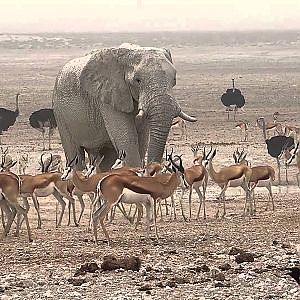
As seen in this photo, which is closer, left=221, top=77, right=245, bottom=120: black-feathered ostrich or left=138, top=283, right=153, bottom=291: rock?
left=138, top=283, right=153, bottom=291: rock

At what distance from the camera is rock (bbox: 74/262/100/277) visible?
453 inches

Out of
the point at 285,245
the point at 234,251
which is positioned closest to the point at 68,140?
the point at 285,245

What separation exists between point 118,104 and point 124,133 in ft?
1.72

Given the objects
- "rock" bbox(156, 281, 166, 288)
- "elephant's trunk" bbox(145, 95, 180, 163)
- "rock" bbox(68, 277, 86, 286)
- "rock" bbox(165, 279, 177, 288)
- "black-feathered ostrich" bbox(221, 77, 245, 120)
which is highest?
"elephant's trunk" bbox(145, 95, 180, 163)

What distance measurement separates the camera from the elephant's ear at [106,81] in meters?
17.1

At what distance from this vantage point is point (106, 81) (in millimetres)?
17312

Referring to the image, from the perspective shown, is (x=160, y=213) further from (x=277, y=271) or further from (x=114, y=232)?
(x=277, y=271)

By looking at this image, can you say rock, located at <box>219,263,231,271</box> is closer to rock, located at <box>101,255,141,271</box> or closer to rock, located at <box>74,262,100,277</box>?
rock, located at <box>101,255,141,271</box>

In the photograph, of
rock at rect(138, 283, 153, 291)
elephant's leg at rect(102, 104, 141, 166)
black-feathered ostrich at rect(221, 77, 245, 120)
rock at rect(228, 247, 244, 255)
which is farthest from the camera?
black-feathered ostrich at rect(221, 77, 245, 120)

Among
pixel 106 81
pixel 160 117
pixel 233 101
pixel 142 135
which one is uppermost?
pixel 106 81

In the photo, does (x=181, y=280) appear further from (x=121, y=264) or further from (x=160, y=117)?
(x=160, y=117)

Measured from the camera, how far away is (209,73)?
60875 mm

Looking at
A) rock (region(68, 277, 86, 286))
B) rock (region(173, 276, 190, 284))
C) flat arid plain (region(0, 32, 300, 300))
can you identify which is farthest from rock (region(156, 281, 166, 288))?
rock (region(68, 277, 86, 286))

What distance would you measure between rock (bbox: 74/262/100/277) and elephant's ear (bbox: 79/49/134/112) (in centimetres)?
560
